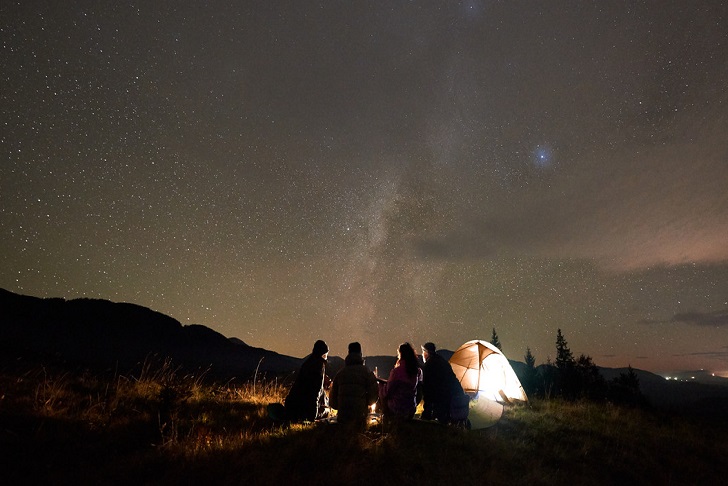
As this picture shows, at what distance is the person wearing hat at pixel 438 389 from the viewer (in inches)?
330

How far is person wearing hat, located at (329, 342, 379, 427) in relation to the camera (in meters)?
7.30

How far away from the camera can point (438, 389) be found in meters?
8.48

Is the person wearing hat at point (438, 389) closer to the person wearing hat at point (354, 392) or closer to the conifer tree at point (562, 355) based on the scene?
the person wearing hat at point (354, 392)

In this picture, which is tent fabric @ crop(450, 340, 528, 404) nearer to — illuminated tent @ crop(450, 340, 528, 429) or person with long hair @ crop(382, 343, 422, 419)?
illuminated tent @ crop(450, 340, 528, 429)

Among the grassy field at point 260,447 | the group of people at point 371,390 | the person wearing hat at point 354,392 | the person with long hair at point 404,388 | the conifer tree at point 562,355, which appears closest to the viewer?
the grassy field at point 260,447

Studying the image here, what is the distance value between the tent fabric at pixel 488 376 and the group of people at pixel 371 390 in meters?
4.43

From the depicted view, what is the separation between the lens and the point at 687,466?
7.46 metres

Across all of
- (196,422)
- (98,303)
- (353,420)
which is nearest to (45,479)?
(196,422)

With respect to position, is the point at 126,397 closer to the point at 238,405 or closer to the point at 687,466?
the point at 238,405

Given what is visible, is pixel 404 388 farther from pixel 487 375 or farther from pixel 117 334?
pixel 117 334

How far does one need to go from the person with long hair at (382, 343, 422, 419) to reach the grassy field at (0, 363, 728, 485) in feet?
1.37

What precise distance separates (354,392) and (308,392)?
96cm

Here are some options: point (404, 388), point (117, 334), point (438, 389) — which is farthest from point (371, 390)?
point (117, 334)

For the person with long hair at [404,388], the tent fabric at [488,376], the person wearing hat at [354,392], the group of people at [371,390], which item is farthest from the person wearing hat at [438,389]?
the tent fabric at [488,376]
